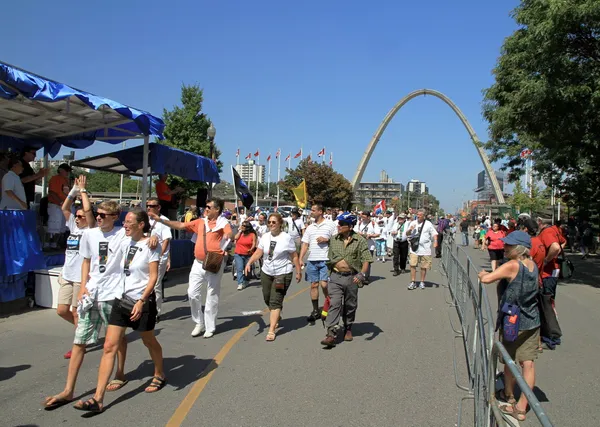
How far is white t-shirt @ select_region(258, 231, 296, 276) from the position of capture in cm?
707

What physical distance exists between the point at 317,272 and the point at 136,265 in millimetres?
4167

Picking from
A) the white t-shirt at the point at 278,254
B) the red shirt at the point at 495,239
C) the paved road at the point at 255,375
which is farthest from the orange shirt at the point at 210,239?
the red shirt at the point at 495,239

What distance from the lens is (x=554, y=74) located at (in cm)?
1337

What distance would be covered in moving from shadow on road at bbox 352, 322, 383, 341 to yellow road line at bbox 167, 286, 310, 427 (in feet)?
5.63

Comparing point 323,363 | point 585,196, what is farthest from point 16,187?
point 585,196

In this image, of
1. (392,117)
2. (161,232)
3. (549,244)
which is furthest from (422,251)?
(392,117)

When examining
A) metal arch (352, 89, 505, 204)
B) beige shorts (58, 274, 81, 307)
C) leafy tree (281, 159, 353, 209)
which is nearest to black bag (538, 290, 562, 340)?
beige shorts (58, 274, 81, 307)

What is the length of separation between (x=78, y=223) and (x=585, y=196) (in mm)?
27165

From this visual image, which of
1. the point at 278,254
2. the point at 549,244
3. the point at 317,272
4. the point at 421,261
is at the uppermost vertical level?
the point at 549,244

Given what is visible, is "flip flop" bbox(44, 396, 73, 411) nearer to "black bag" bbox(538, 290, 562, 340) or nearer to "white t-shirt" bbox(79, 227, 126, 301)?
"white t-shirt" bbox(79, 227, 126, 301)

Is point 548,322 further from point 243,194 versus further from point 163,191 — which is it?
point 163,191

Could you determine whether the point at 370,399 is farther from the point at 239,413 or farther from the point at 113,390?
the point at 113,390

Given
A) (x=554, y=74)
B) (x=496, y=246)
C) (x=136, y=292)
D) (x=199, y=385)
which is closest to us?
(x=136, y=292)

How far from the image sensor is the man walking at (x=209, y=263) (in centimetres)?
692
